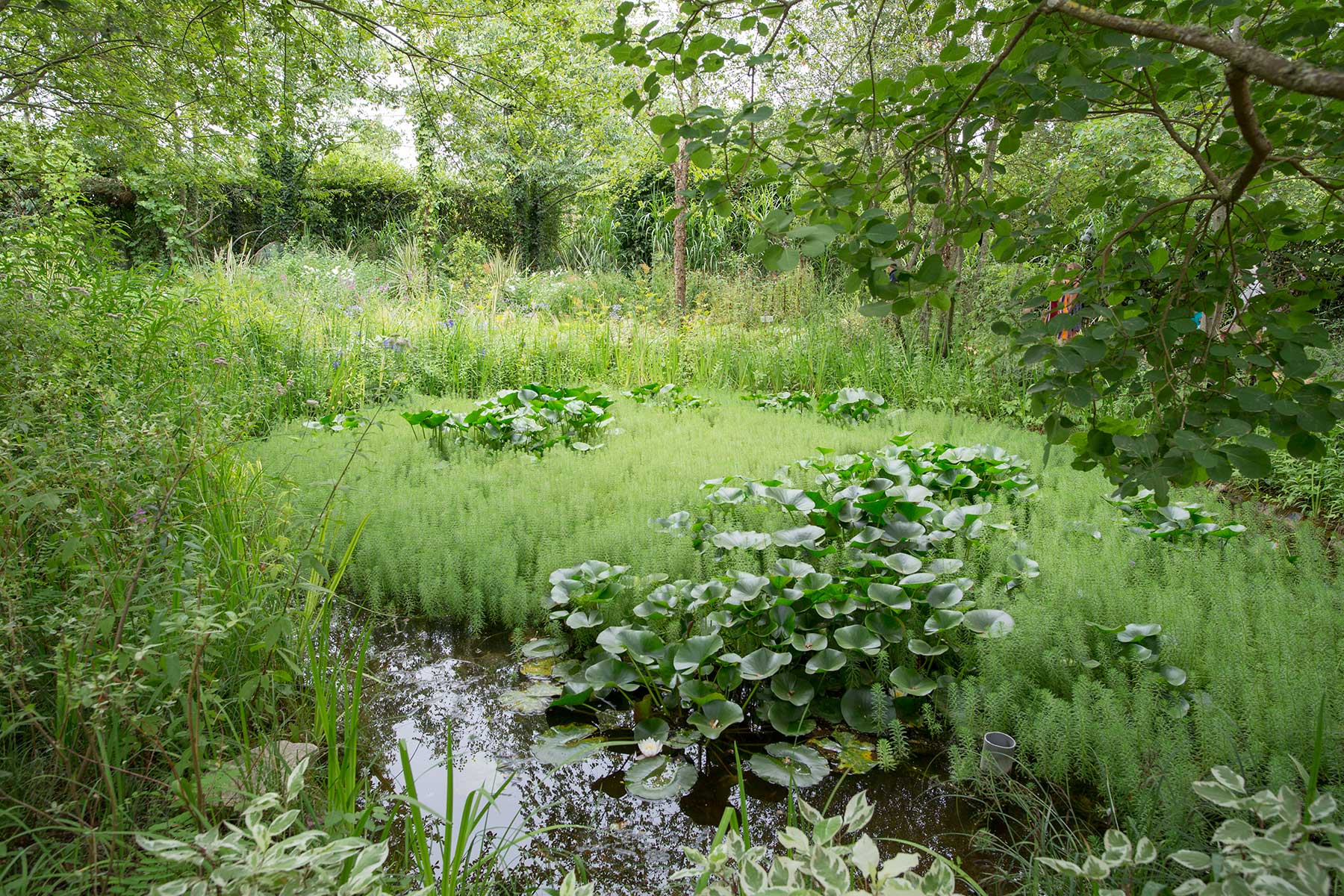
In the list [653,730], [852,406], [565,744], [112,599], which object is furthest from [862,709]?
[852,406]

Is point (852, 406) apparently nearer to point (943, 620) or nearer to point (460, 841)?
point (943, 620)

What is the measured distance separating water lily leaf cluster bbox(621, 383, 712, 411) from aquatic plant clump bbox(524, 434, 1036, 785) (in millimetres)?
2855

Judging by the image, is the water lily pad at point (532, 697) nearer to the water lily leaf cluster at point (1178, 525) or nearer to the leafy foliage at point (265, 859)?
the leafy foliage at point (265, 859)

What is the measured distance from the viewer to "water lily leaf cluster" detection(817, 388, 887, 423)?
5.20 m

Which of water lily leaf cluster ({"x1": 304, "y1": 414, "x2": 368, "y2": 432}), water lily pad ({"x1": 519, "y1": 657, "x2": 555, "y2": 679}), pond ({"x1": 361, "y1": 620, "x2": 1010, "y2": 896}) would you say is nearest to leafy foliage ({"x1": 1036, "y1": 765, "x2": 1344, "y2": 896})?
pond ({"x1": 361, "y1": 620, "x2": 1010, "y2": 896})

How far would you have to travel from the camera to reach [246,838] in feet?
4.08

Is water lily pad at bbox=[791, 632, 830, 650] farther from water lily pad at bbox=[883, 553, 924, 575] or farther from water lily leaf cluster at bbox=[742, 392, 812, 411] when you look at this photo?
water lily leaf cluster at bbox=[742, 392, 812, 411]

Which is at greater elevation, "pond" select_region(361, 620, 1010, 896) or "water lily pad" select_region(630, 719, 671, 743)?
"water lily pad" select_region(630, 719, 671, 743)

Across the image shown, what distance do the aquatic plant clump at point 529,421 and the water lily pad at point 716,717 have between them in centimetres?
258

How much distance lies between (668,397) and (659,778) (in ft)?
14.2

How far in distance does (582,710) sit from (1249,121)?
2191mm

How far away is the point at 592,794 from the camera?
196 centimetres

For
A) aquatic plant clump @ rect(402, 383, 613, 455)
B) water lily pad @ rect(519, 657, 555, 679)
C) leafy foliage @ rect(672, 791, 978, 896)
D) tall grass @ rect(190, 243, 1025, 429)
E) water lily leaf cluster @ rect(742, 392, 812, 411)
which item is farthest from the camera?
water lily leaf cluster @ rect(742, 392, 812, 411)

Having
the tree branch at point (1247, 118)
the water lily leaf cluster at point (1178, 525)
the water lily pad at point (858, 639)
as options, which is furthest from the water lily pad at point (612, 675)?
the water lily leaf cluster at point (1178, 525)
